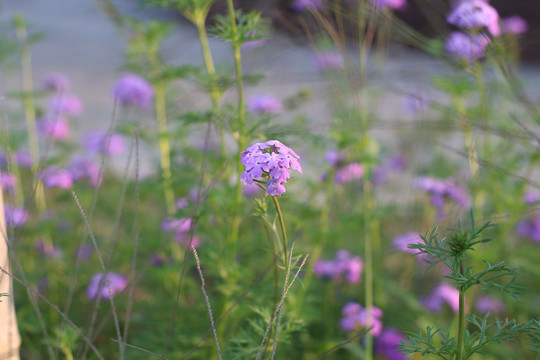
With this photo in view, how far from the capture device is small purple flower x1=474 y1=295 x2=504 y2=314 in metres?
2.11

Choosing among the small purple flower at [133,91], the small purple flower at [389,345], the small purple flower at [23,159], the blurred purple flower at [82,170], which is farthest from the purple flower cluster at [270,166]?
the small purple flower at [23,159]

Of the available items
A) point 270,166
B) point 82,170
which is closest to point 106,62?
point 82,170

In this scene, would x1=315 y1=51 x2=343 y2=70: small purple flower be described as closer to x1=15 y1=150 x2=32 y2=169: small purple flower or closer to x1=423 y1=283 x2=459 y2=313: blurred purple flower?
x1=423 y1=283 x2=459 y2=313: blurred purple flower

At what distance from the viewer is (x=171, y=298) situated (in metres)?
1.77

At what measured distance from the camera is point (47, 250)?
2008 mm

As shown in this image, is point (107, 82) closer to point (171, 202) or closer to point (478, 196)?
point (171, 202)

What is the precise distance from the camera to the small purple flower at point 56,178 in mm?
2020

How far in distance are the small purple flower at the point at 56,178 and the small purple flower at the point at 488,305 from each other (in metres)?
1.77

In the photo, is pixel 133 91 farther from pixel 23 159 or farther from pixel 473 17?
pixel 473 17

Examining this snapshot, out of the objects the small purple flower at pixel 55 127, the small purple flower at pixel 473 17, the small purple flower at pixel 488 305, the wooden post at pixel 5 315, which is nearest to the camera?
the wooden post at pixel 5 315

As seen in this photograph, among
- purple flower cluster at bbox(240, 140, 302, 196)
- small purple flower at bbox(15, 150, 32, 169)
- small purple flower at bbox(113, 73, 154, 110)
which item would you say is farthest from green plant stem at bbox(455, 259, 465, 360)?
small purple flower at bbox(15, 150, 32, 169)

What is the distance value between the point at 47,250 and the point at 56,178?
284mm

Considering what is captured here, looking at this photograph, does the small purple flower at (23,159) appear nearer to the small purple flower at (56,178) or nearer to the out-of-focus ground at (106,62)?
the small purple flower at (56,178)

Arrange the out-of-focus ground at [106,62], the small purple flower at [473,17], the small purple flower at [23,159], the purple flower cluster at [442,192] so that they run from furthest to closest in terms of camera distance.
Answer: the out-of-focus ground at [106,62] → the small purple flower at [23,159] → the purple flower cluster at [442,192] → the small purple flower at [473,17]
